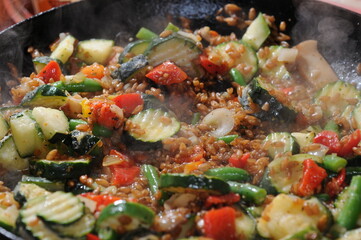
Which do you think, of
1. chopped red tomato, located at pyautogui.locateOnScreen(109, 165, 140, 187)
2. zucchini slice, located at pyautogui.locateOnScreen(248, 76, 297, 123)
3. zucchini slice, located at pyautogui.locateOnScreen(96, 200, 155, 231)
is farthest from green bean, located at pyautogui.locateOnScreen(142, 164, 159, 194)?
zucchini slice, located at pyautogui.locateOnScreen(248, 76, 297, 123)

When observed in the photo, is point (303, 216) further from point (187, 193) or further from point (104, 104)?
point (104, 104)

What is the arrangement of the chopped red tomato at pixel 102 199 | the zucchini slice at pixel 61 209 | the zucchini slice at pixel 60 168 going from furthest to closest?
the zucchini slice at pixel 60 168 → the chopped red tomato at pixel 102 199 → the zucchini slice at pixel 61 209

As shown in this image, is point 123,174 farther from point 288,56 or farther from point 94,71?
point 288,56

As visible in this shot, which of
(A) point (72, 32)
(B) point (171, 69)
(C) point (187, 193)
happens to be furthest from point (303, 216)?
(A) point (72, 32)

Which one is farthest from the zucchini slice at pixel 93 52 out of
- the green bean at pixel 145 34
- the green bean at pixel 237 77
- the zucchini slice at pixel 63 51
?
the green bean at pixel 237 77

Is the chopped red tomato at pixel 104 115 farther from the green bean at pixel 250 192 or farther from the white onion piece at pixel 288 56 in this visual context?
the white onion piece at pixel 288 56

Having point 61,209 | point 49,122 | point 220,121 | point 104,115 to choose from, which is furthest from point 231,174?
point 49,122
